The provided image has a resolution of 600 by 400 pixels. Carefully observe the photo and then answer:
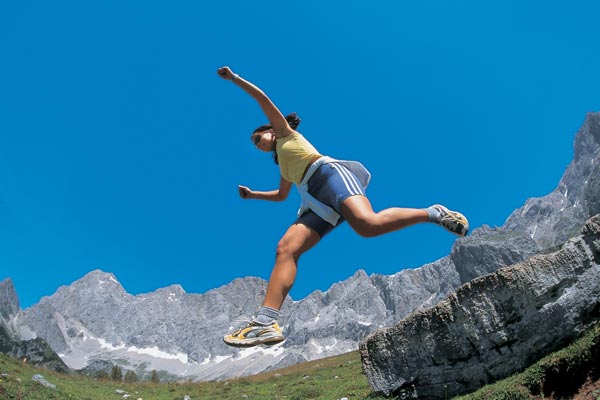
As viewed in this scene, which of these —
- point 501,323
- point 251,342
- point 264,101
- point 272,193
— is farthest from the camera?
point 501,323

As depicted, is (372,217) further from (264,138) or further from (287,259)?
(264,138)

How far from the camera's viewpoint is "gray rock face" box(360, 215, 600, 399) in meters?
10.4

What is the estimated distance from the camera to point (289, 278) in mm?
4484

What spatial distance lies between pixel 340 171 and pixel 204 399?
68.6 feet

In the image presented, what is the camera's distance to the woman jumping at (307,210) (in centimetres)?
434

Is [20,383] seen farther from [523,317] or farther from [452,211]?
[452,211]

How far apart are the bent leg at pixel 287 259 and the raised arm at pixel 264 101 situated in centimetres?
109

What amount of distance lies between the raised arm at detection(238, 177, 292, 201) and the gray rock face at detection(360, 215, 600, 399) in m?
7.36

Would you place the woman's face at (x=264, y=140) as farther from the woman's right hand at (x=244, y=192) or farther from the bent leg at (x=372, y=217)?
the bent leg at (x=372, y=217)

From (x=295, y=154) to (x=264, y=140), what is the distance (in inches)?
18.6

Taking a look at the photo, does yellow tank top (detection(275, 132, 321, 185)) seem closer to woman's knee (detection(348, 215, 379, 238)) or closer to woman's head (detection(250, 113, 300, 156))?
woman's head (detection(250, 113, 300, 156))

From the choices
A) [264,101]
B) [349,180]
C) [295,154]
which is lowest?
[349,180]

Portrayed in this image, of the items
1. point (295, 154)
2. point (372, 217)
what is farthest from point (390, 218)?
point (295, 154)

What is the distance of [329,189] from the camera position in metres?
4.67
